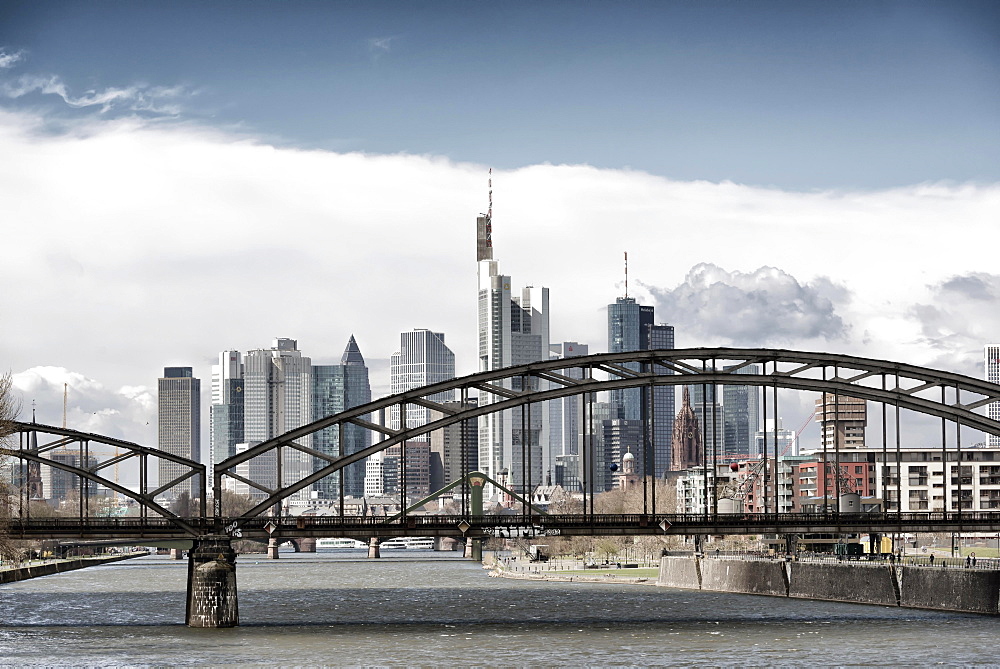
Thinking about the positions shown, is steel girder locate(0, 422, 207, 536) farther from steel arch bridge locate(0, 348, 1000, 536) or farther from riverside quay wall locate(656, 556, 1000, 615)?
riverside quay wall locate(656, 556, 1000, 615)

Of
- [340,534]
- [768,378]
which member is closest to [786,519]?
[768,378]

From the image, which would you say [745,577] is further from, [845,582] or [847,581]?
[847,581]

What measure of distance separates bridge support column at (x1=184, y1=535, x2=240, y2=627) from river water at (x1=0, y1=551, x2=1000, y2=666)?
5.20ft

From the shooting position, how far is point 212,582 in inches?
3238

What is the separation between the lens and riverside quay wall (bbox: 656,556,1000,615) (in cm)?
9162

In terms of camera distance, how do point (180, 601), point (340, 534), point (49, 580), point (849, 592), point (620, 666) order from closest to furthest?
point (620, 666)
point (340, 534)
point (849, 592)
point (180, 601)
point (49, 580)

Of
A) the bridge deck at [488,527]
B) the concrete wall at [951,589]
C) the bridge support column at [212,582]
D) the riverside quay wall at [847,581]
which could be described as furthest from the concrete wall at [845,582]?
the bridge support column at [212,582]

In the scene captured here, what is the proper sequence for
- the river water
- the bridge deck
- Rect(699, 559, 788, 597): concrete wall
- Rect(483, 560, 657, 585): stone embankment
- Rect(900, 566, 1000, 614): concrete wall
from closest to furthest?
the river water
the bridge deck
Rect(900, 566, 1000, 614): concrete wall
Rect(699, 559, 788, 597): concrete wall
Rect(483, 560, 657, 585): stone embankment

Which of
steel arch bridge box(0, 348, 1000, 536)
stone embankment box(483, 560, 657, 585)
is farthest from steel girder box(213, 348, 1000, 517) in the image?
stone embankment box(483, 560, 657, 585)

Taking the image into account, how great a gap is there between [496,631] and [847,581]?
31772 millimetres

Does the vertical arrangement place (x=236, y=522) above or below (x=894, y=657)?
above

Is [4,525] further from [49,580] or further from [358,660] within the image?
[49,580]

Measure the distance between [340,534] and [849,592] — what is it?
1497 inches

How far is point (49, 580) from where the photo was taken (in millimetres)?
164125
